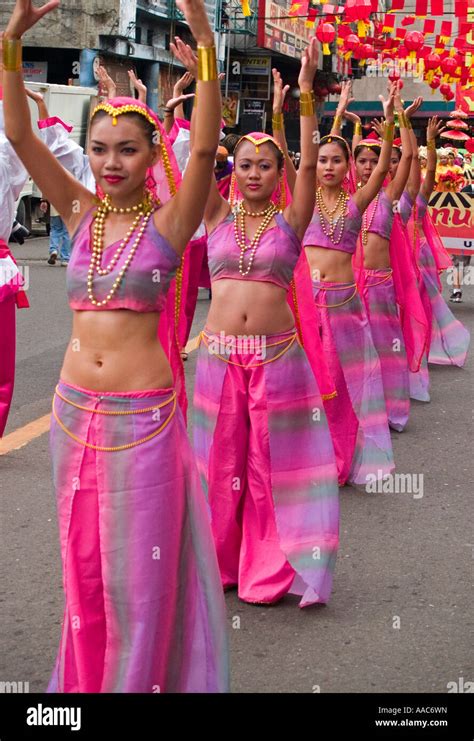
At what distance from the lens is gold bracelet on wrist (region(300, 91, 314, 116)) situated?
182 inches

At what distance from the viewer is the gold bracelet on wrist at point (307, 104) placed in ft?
15.1

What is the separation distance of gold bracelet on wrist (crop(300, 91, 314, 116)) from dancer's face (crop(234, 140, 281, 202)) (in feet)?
0.75

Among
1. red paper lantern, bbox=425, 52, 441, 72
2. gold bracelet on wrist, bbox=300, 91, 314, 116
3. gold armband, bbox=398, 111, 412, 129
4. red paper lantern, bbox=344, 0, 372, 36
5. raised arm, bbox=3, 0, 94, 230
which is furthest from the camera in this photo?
red paper lantern, bbox=425, 52, 441, 72

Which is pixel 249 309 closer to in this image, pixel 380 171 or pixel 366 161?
pixel 380 171

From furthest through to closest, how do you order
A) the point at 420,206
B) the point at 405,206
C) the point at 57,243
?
1. the point at 57,243
2. the point at 420,206
3. the point at 405,206

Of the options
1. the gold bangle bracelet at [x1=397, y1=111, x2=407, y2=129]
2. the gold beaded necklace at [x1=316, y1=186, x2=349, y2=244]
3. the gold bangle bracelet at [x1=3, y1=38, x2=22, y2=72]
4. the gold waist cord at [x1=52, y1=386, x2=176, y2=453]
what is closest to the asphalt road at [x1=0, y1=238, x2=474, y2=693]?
the gold waist cord at [x1=52, y1=386, x2=176, y2=453]

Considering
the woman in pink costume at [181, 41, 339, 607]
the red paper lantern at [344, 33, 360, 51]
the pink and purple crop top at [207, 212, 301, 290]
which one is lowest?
the woman in pink costume at [181, 41, 339, 607]

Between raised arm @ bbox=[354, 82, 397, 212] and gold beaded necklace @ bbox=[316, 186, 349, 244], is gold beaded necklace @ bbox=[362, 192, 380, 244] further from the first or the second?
gold beaded necklace @ bbox=[316, 186, 349, 244]

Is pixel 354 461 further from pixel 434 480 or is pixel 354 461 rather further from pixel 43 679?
pixel 43 679

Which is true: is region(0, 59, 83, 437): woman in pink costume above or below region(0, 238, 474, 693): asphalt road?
above

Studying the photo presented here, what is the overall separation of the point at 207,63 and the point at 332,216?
3507mm

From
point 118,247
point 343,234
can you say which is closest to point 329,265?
point 343,234

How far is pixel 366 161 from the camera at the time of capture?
7.77 metres

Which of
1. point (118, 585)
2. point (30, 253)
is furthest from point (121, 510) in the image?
point (30, 253)
